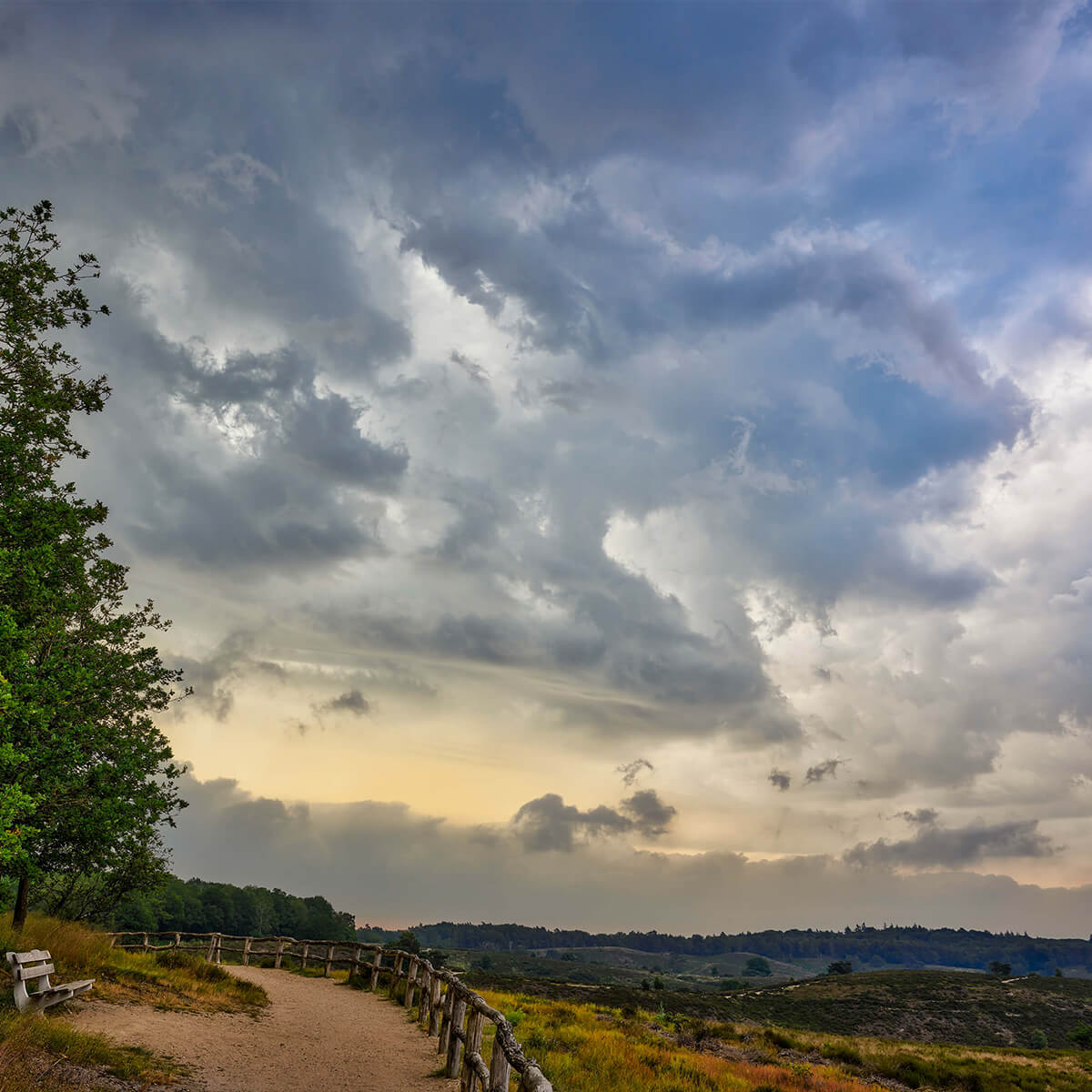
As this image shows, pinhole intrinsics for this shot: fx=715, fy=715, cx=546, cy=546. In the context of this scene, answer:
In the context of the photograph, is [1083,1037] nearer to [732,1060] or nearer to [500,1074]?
[732,1060]

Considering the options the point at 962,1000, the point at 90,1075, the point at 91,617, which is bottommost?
the point at 962,1000

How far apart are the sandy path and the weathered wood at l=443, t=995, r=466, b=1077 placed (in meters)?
0.37

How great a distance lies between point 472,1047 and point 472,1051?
0.26 meters

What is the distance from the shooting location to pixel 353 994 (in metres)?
23.2

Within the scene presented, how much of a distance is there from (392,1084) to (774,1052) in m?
22.0

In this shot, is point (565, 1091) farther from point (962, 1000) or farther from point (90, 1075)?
point (962, 1000)

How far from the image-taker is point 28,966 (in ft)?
41.2

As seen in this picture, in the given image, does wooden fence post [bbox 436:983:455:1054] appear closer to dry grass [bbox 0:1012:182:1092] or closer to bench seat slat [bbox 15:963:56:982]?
dry grass [bbox 0:1012:182:1092]

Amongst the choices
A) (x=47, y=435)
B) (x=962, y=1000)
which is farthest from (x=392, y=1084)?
(x=962, y=1000)

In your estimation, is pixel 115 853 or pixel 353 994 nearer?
pixel 353 994

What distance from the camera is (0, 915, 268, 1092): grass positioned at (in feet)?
31.4

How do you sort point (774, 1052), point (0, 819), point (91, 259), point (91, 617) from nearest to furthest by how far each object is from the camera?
point (0, 819)
point (91, 259)
point (91, 617)
point (774, 1052)

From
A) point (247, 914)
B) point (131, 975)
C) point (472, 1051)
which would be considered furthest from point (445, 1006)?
point (247, 914)

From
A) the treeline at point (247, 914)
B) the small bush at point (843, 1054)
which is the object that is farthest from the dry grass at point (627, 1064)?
the treeline at point (247, 914)
